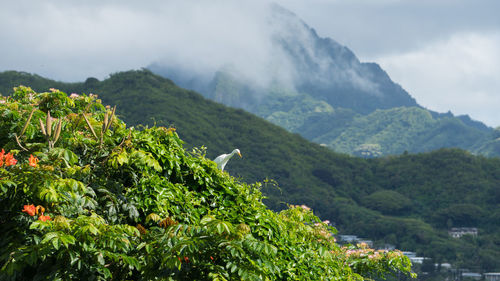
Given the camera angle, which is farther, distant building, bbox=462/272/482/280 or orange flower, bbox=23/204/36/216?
distant building, bbox=462/272/482/280

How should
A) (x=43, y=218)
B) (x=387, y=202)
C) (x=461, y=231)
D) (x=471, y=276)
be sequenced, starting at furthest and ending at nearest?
(x=387, y=202), (x=461, y=231), (x=471, y=276), (x=43, y=218)

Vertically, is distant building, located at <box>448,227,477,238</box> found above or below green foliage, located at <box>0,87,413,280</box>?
below

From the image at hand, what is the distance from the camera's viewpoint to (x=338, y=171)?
3334 inches

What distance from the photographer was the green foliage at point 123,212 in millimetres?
4438

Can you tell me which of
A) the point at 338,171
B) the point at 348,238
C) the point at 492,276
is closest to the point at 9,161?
the point at 492,276

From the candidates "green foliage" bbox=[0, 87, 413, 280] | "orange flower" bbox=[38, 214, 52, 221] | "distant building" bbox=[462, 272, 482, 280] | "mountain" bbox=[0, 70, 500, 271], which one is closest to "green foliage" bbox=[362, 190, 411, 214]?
"mountain" bbox=[0, 70, 500, 271]

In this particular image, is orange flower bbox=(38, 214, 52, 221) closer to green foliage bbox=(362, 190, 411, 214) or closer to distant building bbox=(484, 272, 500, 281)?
distant building bbox=(484, 272, 500, 281)

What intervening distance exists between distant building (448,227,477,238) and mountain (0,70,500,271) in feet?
2.36

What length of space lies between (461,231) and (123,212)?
7163 centimetres

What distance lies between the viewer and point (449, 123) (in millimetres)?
181875

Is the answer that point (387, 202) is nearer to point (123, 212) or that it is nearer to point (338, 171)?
point (338, 171)

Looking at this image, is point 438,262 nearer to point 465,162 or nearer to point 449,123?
point 465,162

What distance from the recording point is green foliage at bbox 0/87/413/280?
4438mm

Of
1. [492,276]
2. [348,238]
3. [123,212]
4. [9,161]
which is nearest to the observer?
[9,161]
